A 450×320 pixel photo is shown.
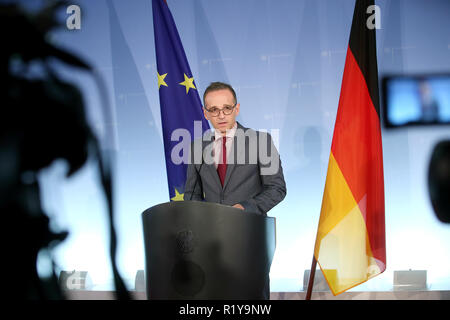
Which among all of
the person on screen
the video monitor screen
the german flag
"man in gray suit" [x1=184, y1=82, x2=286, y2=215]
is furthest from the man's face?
the person on screen

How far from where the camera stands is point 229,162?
6.23 ft

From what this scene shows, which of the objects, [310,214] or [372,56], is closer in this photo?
[372,56]

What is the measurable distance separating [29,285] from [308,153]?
286 cm

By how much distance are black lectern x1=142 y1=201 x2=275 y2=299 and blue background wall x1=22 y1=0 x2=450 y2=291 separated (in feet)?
6.21

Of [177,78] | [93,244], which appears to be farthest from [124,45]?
[93,244]

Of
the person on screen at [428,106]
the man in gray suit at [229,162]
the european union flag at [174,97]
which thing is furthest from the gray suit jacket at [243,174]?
the person on screen at [428,106]

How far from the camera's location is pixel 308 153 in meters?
3.22

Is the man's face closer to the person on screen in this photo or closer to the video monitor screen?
the video monitor screen

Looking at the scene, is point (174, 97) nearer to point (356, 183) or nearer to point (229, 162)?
point (229, 162)

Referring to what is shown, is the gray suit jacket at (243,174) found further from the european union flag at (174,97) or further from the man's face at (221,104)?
the european union flag at (174,97)

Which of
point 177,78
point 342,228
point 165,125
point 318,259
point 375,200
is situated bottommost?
point 318,259

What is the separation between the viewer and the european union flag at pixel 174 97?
3018 mm

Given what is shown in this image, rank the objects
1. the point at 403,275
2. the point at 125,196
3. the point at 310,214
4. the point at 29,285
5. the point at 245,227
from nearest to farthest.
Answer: the point at 29,285, the point at 245,227, the point at 403,275, the point at 310,214, the point at 125,196
